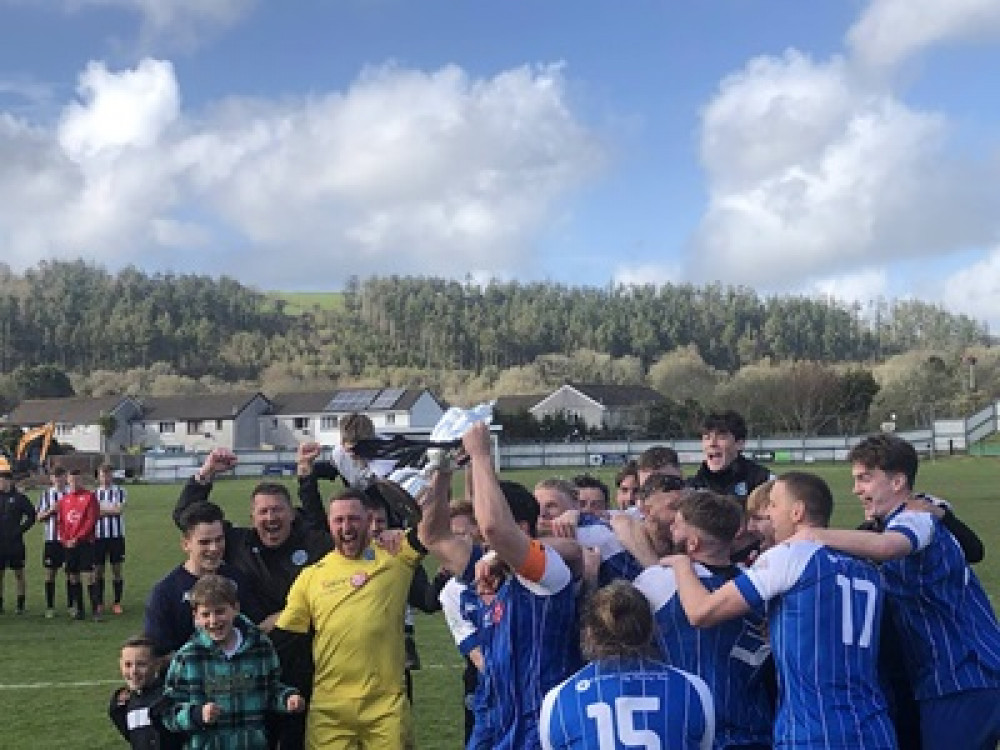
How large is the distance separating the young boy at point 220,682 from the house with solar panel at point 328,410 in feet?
335

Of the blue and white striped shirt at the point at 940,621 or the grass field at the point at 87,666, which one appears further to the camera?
the grass field at the point at 87,666

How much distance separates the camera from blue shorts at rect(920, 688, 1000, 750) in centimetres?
451

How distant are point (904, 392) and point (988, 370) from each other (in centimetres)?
2014

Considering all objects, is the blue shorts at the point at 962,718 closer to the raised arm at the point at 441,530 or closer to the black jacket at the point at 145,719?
the raised arm at the point at 441,530

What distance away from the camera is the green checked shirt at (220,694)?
193 inches

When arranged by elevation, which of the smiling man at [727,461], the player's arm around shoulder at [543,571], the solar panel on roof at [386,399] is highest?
the solar panel on roof at [386,399]

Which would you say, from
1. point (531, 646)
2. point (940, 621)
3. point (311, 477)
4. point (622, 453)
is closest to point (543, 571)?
point (531, 646)

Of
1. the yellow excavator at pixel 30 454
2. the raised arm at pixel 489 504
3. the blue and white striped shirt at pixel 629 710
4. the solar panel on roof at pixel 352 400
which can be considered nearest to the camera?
the blue and white striped shirt at pixel 629 710

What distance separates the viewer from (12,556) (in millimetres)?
15805

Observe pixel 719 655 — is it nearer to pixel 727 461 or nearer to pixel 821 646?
pixel 821 646

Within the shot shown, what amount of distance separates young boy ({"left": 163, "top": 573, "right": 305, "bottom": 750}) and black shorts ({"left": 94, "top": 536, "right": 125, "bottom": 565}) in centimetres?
1147

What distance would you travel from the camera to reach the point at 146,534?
1071 inches

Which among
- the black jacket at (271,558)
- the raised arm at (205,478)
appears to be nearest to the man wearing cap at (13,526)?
the raised arm at (205,478)

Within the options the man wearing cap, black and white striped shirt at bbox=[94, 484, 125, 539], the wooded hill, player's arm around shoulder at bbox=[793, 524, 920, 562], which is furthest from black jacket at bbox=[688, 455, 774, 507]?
the wooded hill
